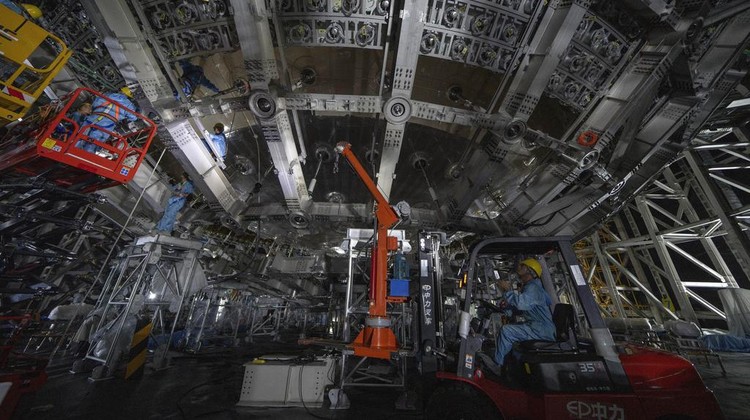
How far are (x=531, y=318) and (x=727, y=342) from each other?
50.4 ft

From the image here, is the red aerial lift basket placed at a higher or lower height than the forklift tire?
higher

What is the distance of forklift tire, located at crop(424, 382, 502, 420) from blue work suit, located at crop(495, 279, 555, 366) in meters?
0.75

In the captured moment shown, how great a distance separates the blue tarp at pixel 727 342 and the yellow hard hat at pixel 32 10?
80.6 feet

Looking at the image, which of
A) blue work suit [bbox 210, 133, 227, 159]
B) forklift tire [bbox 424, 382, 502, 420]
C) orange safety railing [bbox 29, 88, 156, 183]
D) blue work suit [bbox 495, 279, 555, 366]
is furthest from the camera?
blue work suit [bbox 210, 133, 227, 159]

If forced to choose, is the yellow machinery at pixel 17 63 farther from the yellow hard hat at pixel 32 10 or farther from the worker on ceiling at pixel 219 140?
the worker on ceiling at pixel 219 140

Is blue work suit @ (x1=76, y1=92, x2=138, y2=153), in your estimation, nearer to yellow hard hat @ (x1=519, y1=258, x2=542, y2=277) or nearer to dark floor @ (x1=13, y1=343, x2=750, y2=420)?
dark floor @ (x1=13, y1=343, x2=750, y2=420)

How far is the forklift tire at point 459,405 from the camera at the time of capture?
291 centimetres

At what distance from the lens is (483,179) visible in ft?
22.1

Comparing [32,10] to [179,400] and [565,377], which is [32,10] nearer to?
[179,400]

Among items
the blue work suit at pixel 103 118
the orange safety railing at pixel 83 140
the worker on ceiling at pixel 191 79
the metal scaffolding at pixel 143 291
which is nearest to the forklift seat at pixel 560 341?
the metal scaffolding at pixel 143 291

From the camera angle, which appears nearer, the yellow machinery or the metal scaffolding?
the yellow machinery

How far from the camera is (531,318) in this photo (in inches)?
135

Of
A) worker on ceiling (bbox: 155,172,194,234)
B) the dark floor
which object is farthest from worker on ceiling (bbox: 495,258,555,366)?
worker on ceiling (bbox: 155,172,194,234)

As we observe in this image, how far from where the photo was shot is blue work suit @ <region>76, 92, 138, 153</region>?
18.0 feet
